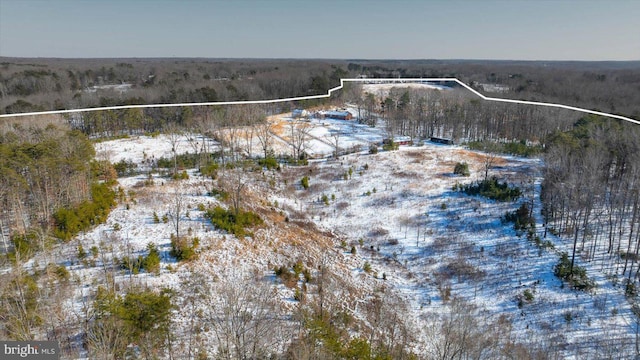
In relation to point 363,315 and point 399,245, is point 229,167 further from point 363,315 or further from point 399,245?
point 363,315

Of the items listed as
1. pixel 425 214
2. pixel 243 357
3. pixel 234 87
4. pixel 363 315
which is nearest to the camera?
pixel 243 357

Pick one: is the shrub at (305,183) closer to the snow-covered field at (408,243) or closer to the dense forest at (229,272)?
the snow-covered field at (408,243)

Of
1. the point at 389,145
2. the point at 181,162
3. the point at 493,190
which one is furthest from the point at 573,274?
the point at 181,162

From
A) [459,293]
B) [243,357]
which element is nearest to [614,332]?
[459,293]

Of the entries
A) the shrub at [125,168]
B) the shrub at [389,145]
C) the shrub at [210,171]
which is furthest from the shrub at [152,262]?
the shrub at [389,145]

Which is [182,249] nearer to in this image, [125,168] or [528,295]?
[125,168]

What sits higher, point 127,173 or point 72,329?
point 127,173
